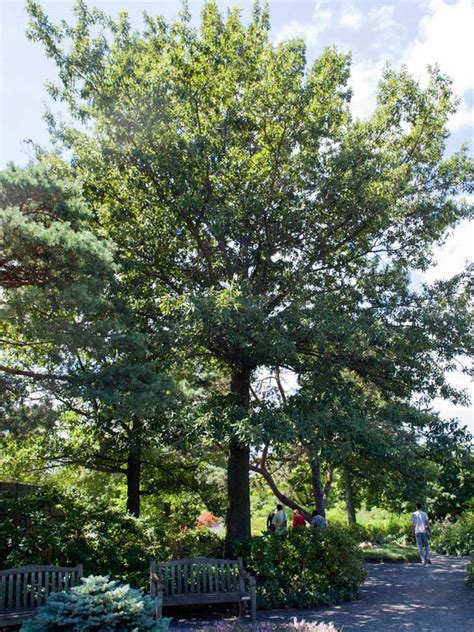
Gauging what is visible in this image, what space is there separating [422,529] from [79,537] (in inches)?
348

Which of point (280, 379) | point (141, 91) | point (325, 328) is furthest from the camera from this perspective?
point (280, 379)

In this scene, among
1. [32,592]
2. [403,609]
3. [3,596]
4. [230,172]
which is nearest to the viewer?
[3,596]

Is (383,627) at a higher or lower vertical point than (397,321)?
lower

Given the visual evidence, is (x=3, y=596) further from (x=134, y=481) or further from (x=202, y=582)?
(x=134, y=481)

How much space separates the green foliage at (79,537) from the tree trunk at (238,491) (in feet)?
3.61

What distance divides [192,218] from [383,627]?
777 centimetres

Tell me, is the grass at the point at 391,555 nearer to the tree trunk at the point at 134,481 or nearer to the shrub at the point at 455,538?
the shrub at the point at 455,538

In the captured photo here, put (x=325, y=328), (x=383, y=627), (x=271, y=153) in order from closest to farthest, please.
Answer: (x=383, y=627), (x=325, y=328), (x=271, y=153)

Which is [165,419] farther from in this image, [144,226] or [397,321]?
[397,321]

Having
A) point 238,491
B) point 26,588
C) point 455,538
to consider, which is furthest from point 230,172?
point 455,538

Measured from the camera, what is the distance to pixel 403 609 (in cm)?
880

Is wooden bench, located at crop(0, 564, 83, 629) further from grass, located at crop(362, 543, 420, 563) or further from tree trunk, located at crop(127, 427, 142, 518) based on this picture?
grass, located at crop(362, 543, 420, 563)

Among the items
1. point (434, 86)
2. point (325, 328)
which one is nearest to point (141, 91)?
point (325, 328)

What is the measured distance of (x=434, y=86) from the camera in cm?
1233
